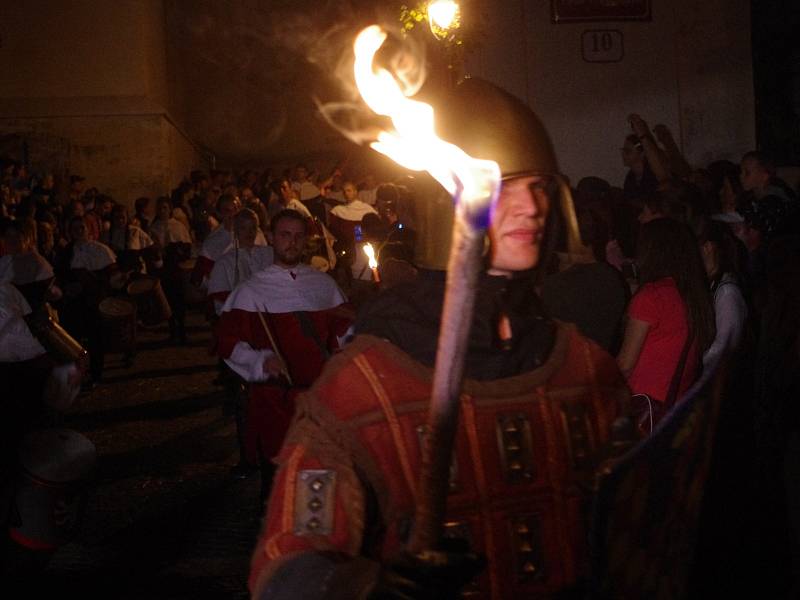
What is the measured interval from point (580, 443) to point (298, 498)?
2.15ft

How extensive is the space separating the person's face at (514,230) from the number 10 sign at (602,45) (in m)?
14.4

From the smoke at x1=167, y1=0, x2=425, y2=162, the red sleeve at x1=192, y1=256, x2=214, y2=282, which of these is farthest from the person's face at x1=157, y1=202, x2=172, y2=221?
the smoke at x1=167, y1=0, x2=425, y2=162

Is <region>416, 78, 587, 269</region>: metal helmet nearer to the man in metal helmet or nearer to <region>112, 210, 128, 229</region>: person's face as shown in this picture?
the man in metal helmet

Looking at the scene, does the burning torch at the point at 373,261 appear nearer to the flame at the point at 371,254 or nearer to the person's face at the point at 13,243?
the flame at the point at 371,254

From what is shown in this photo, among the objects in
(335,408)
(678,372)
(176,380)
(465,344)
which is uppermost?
(465,344)

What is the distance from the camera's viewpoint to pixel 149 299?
14.2m

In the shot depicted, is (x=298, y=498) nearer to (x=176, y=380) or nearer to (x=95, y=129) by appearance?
(x=176, y=380)

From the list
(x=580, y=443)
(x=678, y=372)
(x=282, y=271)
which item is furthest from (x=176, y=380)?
(x=580, y=443)

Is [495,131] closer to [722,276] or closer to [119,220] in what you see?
[722,276]

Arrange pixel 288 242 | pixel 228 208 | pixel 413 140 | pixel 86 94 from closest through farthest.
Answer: pixel 413 140 < pixel 288 242 < pixel 228 208 < pixel 86 94

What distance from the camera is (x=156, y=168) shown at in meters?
25.1

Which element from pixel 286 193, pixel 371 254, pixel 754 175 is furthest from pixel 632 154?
pixel 286 193

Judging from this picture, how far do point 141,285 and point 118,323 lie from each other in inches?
35.5

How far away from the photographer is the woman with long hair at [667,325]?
4922mm
